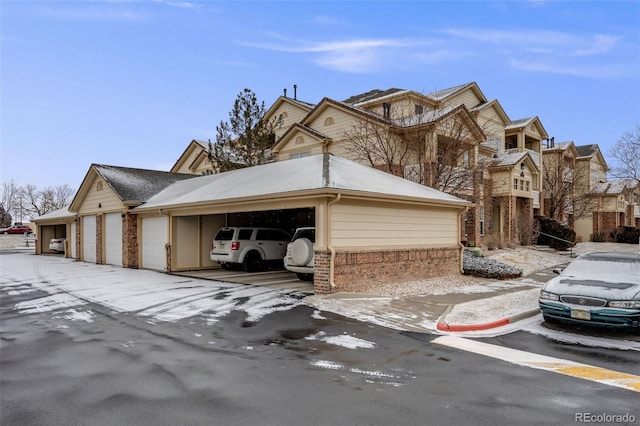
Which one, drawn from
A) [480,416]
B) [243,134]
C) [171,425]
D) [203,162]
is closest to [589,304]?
[480,416]

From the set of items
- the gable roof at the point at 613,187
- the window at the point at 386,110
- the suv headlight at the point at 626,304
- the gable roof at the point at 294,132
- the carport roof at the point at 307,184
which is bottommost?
the suv headlight at the point at 626,304

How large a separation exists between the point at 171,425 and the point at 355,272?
8.10 metres

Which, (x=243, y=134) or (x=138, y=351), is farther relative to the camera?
(x=243, y=134)

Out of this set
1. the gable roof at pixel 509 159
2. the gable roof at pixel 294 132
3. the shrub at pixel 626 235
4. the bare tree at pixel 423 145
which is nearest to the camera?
the bare tree at pixel 423 145

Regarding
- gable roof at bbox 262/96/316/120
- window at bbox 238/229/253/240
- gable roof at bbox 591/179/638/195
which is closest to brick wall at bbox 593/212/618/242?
gable roof at bbox 591/179/638/195

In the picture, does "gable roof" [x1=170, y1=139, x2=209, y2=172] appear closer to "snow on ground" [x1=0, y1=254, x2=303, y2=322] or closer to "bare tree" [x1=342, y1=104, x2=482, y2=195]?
"bare tree" [x1=342, y1=104, x2=482, y2=195]

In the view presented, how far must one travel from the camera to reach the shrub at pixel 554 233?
29.5 metres

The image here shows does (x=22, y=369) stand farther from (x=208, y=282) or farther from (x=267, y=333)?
(x=208, y=282)

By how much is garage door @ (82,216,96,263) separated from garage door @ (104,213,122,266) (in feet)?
6.49

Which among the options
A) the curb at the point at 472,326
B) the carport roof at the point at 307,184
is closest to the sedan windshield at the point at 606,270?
the curb at the point at 472,326

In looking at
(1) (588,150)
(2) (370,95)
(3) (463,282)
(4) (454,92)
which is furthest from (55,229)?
(1) (588,150)

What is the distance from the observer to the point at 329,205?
1127cm

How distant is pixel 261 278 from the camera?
599 inches

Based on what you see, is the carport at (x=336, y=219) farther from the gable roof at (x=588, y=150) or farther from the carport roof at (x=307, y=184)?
the gable roof at (x=588, y=150)
